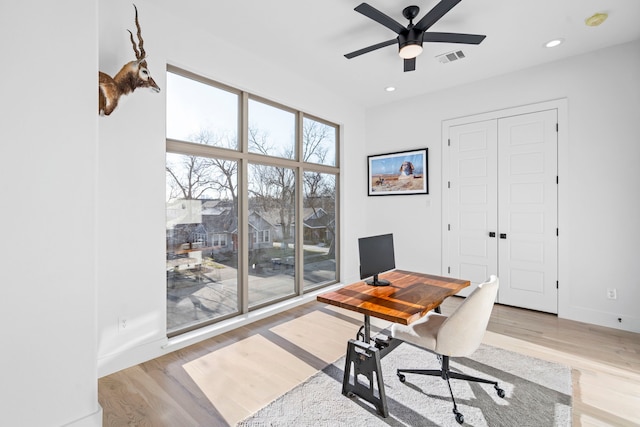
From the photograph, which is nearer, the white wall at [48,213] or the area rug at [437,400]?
the white wall at [48,213]

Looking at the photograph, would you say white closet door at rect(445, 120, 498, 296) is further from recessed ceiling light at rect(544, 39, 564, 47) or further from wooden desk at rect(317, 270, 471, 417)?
wooden desk at rect(317, 270, 471, 417)

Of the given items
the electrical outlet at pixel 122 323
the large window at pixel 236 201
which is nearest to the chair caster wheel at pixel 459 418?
the large window at pixel 236 201

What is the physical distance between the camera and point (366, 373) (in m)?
1.95

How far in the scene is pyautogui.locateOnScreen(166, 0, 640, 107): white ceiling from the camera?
255 centimetres

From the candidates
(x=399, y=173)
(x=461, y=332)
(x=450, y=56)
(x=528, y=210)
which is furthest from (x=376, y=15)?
(x=528, y=210)

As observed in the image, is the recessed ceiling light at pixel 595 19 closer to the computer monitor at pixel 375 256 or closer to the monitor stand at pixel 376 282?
the computer monitor at pixel 375 256

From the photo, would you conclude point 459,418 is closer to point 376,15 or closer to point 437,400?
point 437,400

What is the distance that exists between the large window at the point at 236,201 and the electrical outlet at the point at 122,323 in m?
0.42

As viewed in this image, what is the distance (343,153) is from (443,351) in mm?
3400

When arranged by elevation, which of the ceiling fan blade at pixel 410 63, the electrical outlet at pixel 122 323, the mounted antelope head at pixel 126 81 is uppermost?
the ceiling fan blade at pixel 410 63

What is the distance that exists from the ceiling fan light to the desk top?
1981 mm

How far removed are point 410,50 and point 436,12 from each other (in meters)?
0.41

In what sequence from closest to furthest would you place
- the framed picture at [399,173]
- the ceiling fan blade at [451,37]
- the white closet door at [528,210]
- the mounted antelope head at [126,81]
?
the mounted antelope head at [126,81], the ceiling fan blade at [451,37], the white closet door at [528,210], the framed picture at [399,173]

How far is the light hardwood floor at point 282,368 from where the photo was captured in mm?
1934
